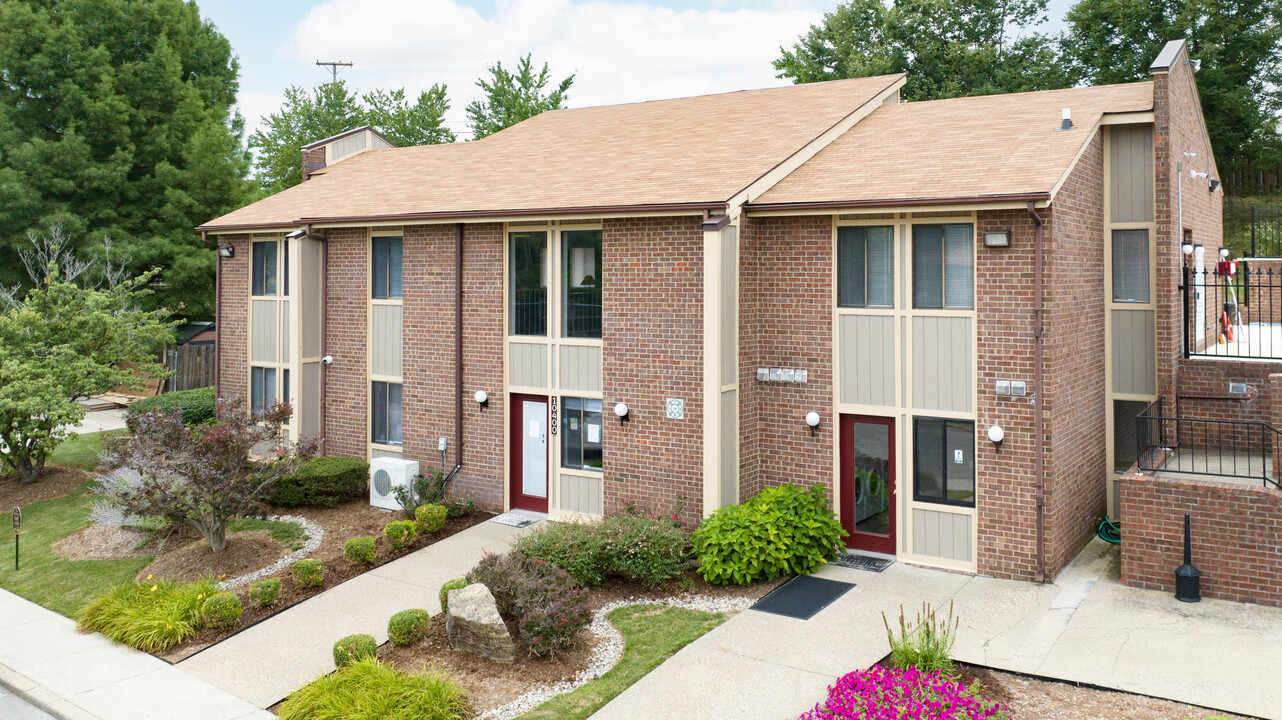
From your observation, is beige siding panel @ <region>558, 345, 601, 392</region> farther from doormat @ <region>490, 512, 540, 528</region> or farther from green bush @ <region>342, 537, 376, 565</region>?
green bush @ <region>342, 537, 376, 565</region>

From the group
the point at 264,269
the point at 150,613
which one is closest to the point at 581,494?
the point at 150,613

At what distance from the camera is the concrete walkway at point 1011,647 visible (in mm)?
8227

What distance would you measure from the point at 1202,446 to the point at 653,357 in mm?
7897

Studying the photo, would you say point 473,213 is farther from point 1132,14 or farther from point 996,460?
point 1132,14

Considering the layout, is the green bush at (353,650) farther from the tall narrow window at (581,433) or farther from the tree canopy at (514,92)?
the tree canopy at (514,92)

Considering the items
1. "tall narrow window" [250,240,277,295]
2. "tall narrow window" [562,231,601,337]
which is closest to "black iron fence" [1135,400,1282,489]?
"tall narrow window" [562,231,601,337]

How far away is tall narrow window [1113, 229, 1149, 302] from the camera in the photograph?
1340 cm

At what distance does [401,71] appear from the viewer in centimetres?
4734

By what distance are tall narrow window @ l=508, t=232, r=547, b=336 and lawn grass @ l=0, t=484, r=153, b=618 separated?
6.46 metres

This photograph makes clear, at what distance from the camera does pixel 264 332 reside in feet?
58.9

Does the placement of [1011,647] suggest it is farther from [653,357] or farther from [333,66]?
[333,66]

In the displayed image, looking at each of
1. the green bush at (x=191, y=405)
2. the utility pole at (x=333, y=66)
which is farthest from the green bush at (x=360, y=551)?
the utility pole at (x=333, y=66)

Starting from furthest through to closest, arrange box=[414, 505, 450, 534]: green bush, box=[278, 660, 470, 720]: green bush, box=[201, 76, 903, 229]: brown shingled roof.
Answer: box=[414, 505, 450, 534]: green bush, box=[201, 76, 903, 229]: brown shingled roof, box=[278, 660, 470, 720]: green bush

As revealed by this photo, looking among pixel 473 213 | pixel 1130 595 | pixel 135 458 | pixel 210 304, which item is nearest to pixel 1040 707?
pixel 1130 595
